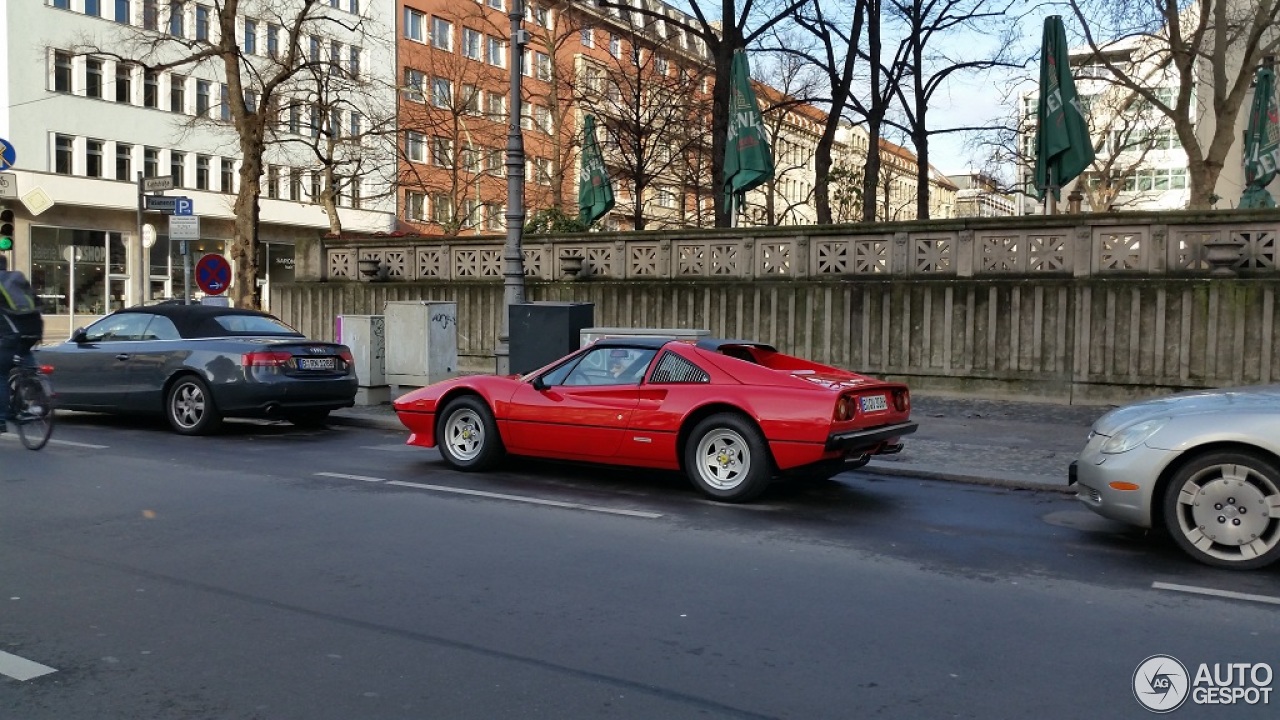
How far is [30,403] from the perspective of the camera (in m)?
10.3

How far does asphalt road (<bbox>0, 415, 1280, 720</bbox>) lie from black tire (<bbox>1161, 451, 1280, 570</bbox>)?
0.17m

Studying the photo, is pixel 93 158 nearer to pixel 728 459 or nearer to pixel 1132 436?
pixel 728 459

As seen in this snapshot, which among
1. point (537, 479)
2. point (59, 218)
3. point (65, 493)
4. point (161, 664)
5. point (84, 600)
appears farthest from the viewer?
point (59, 218)

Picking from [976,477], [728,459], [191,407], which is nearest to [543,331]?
[191,407]

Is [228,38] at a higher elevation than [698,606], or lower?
higher

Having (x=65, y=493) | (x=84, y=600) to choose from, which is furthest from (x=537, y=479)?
(x=84, y=600)

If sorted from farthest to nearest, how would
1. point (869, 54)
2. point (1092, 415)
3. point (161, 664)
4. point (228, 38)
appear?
1. point (869, 54)
2. point (228, 38)
3. point (1092, 415)
4. point (161, 664)

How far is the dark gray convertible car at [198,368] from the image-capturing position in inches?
463

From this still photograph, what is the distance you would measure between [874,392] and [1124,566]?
254 cm

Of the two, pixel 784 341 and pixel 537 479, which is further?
pixel 784 341

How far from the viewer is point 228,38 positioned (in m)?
21.7

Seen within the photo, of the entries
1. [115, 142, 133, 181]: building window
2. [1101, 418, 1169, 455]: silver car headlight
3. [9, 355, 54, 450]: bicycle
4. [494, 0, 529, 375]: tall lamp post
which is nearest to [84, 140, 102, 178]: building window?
[115, 142, 133, 181]: building window

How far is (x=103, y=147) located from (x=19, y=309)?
35.5m

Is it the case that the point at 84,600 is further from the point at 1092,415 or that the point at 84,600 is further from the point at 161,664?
the point at 1092,415
